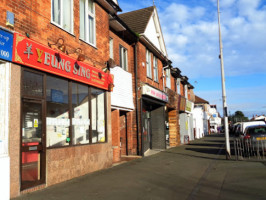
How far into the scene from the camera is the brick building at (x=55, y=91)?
6.70 meters

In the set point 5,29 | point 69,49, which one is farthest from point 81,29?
point 5,29

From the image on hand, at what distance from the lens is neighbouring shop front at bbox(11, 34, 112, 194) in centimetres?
706

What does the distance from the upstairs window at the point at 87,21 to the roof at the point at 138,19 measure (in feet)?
20.0

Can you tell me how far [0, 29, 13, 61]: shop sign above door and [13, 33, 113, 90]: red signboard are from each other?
12 centimetres

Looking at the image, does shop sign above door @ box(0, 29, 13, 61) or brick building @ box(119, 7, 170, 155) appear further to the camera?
brick building @ box(119, 7, 170, 155)

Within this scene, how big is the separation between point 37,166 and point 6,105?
2009 mm

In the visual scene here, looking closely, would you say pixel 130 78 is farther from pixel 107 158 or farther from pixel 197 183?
pixel 197 183

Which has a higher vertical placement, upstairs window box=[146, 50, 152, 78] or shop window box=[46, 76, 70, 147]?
upstairs window box=[146, 50, 152, 78]

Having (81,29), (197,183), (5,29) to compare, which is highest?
(81,29)

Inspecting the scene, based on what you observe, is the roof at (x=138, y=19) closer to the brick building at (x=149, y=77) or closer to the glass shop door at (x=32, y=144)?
the brick building at (x=149, y=77)

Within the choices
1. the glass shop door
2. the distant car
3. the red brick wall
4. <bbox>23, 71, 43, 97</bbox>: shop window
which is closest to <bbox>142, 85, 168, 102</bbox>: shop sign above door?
the red brick wall

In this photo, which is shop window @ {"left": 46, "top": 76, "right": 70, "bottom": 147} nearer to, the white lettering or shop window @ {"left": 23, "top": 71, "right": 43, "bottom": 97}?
shop window @ {"left": 23, "top": 71, "right": 43, "bottom": 97}

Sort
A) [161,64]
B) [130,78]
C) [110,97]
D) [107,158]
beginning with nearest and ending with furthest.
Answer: [107,158] → [110,97] → [130,78] → [161,64]

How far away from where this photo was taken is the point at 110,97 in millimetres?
12117
